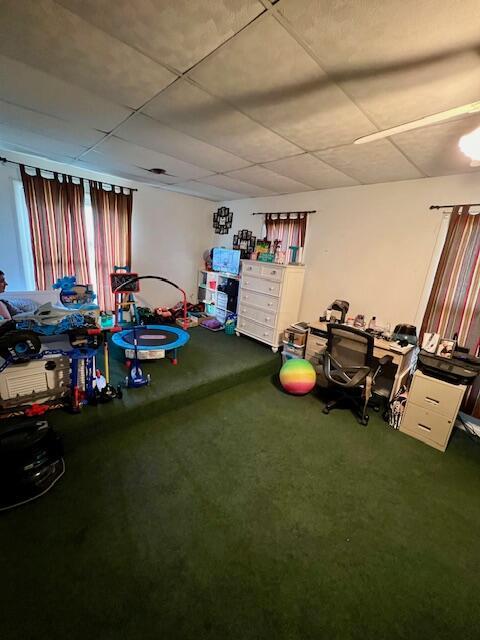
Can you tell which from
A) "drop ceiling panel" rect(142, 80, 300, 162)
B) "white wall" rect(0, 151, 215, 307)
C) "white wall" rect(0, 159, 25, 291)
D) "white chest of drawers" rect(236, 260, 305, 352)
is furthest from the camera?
"white chest of drawers" rect(236, 260, 305, 352)

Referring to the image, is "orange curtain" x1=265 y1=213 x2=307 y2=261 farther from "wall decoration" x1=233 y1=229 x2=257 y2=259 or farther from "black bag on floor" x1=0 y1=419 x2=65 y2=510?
"black bag on floor" x1=0 y1=419 x2=65 y2=510

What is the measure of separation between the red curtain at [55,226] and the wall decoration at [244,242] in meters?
2.60

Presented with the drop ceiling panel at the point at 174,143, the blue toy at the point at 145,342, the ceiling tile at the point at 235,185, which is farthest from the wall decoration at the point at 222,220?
the blue toy at the point at 145,342

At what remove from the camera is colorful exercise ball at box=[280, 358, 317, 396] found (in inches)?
122

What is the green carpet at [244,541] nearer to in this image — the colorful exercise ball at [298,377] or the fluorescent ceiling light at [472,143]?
the colorful exercise ball at [298,377]

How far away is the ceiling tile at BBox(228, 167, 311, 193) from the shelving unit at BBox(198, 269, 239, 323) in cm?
160

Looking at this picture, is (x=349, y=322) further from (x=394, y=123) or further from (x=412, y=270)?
(x=394, y=123)

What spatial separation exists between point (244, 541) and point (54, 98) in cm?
322

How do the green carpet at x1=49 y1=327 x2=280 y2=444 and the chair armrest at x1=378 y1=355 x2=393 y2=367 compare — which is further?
the chair armrest at x1=378 y1=355 x2=393 y2=367

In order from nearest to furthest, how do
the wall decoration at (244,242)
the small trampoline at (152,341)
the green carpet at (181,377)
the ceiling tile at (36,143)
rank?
the green carpet at (181,377)
the ceiling tile at (36,143)
the small trampoline at (152,341)
the wall decoration at (244,242)

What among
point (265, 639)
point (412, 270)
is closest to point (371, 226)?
point (412, 270)

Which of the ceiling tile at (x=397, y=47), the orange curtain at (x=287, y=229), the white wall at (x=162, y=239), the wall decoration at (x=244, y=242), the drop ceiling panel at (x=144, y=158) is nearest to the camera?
the ceiling tile at (x=397, y=47)

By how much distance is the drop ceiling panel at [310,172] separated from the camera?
264 cm

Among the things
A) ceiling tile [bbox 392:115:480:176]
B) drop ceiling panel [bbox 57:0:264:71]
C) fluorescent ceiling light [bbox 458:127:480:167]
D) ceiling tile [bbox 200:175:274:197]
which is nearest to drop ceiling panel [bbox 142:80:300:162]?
drop ceiling panel [bbox 57:0:264:71]
